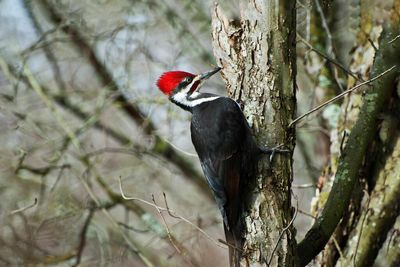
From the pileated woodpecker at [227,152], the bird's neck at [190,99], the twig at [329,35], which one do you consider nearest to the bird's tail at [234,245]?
the pileated woodpecker at [227,152]

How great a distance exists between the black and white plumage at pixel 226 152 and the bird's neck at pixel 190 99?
0.04ft

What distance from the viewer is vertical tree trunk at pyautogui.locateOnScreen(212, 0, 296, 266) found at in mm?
3350

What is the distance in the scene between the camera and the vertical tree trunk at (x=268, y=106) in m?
3.35

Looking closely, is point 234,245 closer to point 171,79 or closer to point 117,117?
point 171,79

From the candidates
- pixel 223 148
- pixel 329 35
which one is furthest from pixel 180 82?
pixel 329 35

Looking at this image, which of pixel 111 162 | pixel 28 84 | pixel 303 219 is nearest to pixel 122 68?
pixel 28 84

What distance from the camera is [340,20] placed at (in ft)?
20.2

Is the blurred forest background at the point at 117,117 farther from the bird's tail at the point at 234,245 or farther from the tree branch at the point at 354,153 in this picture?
the bird's tail at the point at 234,245

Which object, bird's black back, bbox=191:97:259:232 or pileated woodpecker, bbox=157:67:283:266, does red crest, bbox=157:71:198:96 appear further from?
bird's black back, bbox=191:97:259:232

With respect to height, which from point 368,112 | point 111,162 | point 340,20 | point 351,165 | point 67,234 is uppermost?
point 340,20

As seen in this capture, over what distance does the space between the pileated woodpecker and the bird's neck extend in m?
0.01

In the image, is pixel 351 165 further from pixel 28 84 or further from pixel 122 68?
pixel 28 84

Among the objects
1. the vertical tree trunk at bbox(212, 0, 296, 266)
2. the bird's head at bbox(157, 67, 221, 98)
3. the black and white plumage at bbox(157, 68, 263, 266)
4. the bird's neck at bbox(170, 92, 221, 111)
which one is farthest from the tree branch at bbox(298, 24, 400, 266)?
the bird's head at bbox(157, 67, 221, 98)

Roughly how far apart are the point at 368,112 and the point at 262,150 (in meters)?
1.00
